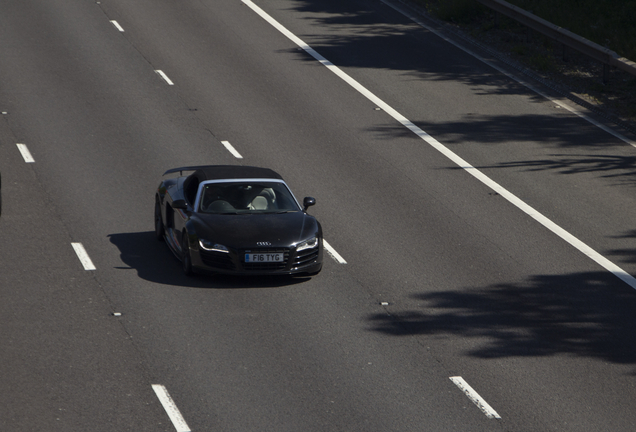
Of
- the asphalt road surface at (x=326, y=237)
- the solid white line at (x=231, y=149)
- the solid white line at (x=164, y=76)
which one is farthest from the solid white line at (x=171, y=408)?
the solid white line at (x=164, y=76)

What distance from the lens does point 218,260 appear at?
12914mm

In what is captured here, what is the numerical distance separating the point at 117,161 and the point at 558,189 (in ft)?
28.3

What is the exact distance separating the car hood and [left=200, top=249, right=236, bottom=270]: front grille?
17 centimetres

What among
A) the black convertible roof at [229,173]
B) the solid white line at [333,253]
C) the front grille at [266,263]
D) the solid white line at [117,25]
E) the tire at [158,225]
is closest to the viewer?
the front grille at [266,263]

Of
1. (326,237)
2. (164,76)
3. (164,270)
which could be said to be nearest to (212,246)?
(164,270)

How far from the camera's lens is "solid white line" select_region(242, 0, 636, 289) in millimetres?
14578

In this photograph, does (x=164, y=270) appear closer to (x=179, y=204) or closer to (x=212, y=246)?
(x=179, y=204)

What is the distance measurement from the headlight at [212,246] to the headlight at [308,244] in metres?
0.99

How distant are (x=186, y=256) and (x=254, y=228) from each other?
1.05m

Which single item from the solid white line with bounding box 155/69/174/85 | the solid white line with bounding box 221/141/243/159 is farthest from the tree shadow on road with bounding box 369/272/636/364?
the solid white line with bounding box 155/69/174/85

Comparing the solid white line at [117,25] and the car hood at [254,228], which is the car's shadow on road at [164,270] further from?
the solid white line at [117,25]

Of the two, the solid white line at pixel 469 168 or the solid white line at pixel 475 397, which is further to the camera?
the solid white line at pixel 469 168

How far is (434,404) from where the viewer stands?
984 centimetres

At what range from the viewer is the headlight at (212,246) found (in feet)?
42.2
